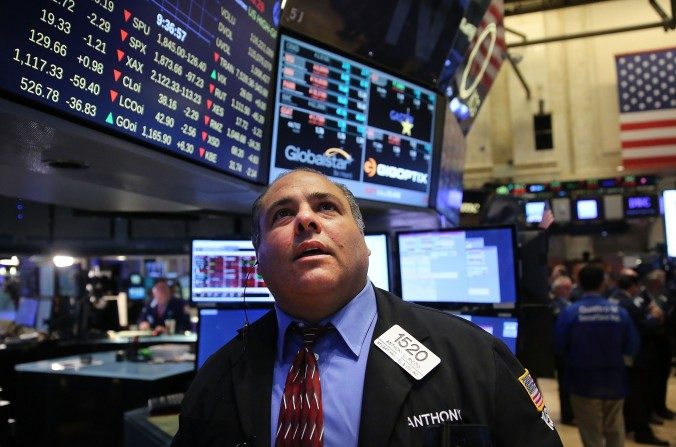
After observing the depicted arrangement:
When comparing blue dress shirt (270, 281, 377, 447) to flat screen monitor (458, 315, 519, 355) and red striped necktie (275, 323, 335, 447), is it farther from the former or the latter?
flat screen monitor (458, 315, 519, 355)

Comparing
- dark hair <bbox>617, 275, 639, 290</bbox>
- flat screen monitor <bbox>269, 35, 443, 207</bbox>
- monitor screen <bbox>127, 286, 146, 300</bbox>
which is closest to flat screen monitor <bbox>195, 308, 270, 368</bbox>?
flat screen monitor <bbox>269, 35, 443, 207</bbox>

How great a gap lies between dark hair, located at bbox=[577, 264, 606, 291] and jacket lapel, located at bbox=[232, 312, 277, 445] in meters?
3.79

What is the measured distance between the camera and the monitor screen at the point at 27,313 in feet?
22.3

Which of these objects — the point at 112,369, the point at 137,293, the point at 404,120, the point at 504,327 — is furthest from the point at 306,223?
the point at 137,293

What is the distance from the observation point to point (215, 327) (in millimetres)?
2686

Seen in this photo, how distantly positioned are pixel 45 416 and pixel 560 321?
412cm

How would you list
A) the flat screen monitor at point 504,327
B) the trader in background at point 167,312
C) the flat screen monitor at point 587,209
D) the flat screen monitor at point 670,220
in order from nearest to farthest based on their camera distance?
the flat screen monitor at point 504,327 < the flat screen monitor at point 670,220 < the trader in background at point 167,312 < the flat screen monitor at point 587,209

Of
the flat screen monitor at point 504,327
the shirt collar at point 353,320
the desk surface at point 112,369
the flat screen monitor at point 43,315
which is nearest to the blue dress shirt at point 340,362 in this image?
the shirt collar at point 353,320

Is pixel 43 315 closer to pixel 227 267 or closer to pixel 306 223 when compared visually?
pixel 227 267

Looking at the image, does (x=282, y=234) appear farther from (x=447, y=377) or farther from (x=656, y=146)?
(x=656, y=146)

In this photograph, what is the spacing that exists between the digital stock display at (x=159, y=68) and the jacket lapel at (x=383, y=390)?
106 centimetres

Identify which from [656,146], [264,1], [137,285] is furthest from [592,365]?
[137,285]

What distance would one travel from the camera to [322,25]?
108 inches

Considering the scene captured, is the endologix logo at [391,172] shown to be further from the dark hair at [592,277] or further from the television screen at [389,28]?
the dark hair at [592,277]
